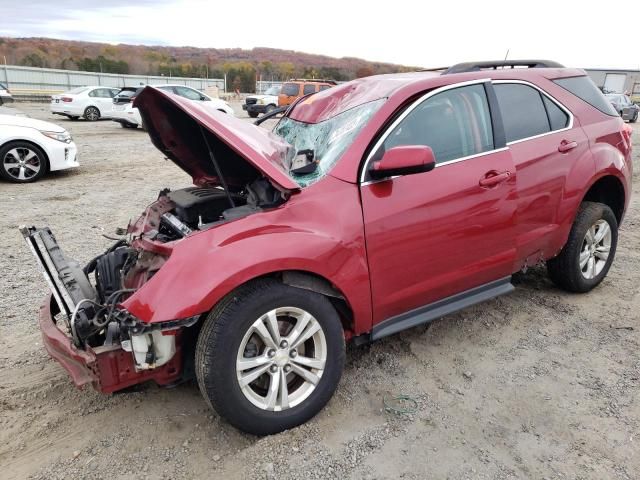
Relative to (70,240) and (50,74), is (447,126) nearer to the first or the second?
(70,240)

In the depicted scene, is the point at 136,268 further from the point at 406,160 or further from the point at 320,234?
the point at 406,160

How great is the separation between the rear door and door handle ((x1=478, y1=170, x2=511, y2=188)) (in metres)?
0.14

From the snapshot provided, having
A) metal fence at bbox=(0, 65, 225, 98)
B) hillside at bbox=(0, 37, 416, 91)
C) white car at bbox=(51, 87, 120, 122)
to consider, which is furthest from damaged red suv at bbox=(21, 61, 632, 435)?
metal fence at bbox=(0, 65, 225, 98)

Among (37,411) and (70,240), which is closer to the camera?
(37,411)

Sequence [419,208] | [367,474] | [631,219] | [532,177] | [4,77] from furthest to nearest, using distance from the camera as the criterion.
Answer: [4,77]
[631,219]
[532,177]
[419,208]
[367,474]

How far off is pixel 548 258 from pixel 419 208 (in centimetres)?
163

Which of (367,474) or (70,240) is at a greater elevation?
(70,240)

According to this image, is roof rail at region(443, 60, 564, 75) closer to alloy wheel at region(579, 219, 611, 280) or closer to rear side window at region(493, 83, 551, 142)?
rear side window at region(493, 83, 551, 142)

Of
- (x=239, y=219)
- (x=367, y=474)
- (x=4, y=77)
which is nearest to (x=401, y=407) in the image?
(x=367, y=474)

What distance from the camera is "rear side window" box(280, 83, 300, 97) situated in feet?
71.6

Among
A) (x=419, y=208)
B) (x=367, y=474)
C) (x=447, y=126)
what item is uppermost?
(x=447, y=126)

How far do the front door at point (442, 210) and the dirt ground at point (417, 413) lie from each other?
54 centimetres

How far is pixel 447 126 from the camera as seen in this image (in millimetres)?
3248

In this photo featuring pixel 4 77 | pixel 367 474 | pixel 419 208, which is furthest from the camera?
pixel 4 77
